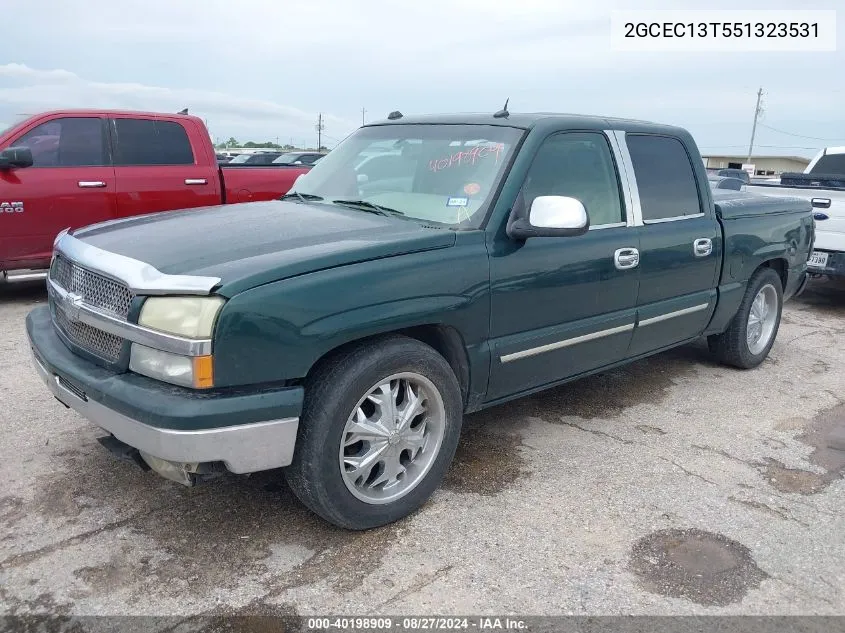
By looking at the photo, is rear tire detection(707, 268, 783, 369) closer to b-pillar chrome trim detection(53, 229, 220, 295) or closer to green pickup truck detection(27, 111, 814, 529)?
green pickup truck detection(27, 111, 814, 529)

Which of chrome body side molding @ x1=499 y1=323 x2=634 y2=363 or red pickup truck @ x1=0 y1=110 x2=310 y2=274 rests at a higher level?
red pickup truck @ x1=0 y1=110 x2=310 y2=274

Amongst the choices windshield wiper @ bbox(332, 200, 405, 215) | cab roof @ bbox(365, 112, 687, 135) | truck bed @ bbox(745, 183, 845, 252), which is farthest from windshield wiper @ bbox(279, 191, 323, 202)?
truck bed @ bbox(745, 183, 845, 252)

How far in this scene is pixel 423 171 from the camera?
3684 mm

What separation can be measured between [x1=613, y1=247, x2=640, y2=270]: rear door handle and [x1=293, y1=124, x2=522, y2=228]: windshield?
2.75 ft

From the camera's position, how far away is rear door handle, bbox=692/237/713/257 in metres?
4.40

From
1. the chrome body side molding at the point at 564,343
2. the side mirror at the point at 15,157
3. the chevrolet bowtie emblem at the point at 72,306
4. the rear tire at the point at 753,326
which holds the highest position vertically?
the side mirror at the point at 15,157

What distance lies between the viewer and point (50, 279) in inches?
133

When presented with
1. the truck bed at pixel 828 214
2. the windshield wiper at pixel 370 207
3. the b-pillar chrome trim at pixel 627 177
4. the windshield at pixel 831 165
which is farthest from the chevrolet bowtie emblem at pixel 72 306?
the windshield at pixel 831 165

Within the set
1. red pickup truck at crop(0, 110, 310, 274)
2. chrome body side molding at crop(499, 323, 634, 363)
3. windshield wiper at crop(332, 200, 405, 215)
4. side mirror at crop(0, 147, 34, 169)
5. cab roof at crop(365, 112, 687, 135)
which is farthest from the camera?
red pickup truck at crop(0, 110, 310, 274)

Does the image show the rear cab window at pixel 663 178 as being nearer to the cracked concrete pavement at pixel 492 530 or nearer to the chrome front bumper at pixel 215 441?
the cracked concrete pavement at pixel 492 530

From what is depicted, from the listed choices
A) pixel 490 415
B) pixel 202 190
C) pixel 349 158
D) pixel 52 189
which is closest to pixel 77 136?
pixel 52 189

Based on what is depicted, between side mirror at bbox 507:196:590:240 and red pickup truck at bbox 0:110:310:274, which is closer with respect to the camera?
side mirror at bbox 507:196:590:240

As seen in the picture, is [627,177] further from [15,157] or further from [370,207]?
[15,157]

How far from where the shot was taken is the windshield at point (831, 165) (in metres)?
9.88
